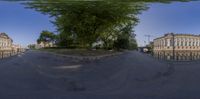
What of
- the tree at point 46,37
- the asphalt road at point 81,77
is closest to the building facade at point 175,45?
the asphalt road at point 81,77

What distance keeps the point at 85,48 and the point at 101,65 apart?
13.1 inches

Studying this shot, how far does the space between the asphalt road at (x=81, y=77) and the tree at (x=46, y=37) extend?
0.13 metres

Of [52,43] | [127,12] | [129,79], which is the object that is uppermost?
[127,12]

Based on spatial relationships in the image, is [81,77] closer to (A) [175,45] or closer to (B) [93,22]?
(B) [93,22]

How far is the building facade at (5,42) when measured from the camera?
8.64 feet

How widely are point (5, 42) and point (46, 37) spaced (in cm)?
40

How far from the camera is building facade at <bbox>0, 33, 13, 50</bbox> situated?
263 cm

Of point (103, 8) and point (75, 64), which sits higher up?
point (103, 8)

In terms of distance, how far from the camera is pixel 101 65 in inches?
116

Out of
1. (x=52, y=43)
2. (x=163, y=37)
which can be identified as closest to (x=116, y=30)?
(x=163, y=37)

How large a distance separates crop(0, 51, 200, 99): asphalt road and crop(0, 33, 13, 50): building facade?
0.12m

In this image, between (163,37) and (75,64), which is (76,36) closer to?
(75,64)

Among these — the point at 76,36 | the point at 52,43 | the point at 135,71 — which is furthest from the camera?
the point at 135,71

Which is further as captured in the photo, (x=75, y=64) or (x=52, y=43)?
(x=75, y=64)
